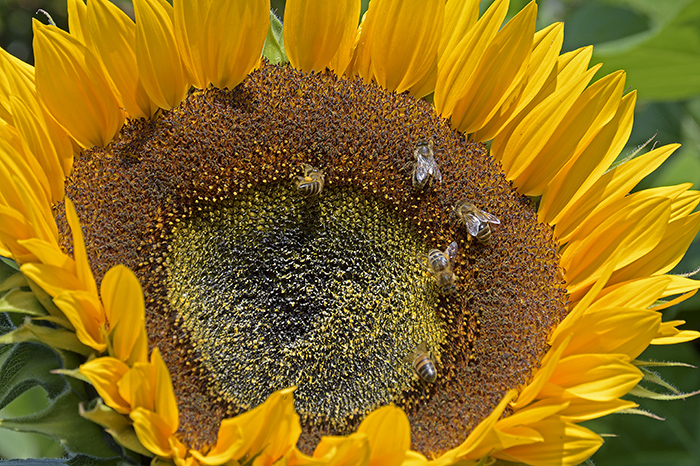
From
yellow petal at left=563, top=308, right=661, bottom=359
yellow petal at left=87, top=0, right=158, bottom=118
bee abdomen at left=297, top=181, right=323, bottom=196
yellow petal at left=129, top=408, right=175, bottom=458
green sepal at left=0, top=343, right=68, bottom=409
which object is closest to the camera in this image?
yellow petal at left=129, top=408, right=175, bottom=458

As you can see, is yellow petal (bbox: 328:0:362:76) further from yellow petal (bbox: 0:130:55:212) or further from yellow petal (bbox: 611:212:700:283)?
yellow petal (bbox: 611:212:700:283)

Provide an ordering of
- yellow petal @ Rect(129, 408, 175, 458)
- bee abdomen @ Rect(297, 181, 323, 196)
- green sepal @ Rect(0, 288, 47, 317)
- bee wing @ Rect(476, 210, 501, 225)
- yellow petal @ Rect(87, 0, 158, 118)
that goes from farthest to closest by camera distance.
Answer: bee wing @ Rect(476, 210, 501, 225), bee abdomen @ Rect(297, 181, 323, 196), yellow petal @ Rect(87, 0, 158, 118), green sepal @ Rect(0, 288, 47, 317), yellow petal @ Rect(129, 408, 175, 458)

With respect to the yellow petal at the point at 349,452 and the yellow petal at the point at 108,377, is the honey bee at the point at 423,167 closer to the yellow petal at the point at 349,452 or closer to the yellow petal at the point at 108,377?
the yellow petal at the point at 349,452

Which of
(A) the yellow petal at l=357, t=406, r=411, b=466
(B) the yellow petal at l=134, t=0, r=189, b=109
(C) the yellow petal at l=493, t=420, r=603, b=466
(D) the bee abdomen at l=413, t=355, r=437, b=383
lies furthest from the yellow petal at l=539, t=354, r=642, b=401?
(B) the yellow petal at l=134, t=0, r=189, b=109

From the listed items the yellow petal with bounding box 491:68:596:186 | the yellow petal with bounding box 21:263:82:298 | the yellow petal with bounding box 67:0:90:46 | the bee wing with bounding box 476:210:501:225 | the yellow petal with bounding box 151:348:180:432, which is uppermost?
the yellow petal with bounding box 67:0:90:46

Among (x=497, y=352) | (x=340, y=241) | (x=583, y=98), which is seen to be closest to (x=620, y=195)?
(x=583, y=98)

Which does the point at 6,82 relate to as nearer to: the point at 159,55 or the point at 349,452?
the point at 159,55

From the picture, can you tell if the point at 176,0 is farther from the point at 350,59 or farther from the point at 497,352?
the point at 497,352
